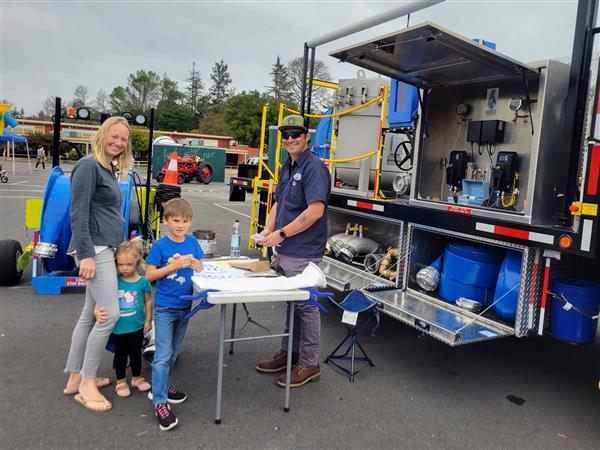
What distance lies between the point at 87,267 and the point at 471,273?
296 cm

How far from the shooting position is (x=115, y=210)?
132 inches

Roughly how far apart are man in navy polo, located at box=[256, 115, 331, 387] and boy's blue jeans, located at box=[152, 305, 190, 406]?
0.83m

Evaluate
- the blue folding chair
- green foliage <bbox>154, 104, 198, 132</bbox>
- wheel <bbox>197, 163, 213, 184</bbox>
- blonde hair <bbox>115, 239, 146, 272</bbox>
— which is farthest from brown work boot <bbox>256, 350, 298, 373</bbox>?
green foliage <bbox>154, 104, 198, 132</bbox>

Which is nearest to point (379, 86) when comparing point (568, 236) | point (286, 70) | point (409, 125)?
point (409, 125)

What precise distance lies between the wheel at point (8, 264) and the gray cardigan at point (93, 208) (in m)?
3.21

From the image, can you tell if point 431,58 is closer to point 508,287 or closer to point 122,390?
point 508,287

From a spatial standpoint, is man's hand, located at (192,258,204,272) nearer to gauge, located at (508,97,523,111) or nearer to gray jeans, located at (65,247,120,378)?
gray jeans, located at (65,247,120,378)

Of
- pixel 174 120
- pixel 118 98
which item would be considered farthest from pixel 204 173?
pixel 118 98

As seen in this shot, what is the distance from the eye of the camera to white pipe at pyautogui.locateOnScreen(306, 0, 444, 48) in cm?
446

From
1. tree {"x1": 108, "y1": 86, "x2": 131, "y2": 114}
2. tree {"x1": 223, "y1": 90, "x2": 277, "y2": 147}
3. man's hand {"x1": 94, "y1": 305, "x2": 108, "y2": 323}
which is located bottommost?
man's hand {"x1": 94, "y1": 305, "x2": 108, "y2": 323}

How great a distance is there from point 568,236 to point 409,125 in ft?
9.57

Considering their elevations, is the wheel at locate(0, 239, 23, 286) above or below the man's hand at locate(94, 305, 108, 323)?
below

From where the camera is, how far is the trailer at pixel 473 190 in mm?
3422

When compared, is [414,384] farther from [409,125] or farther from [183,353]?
[409,125]
